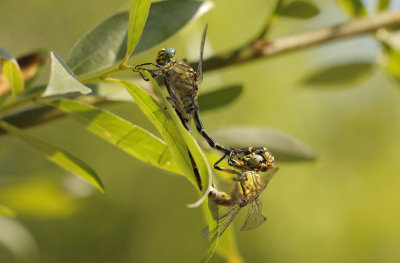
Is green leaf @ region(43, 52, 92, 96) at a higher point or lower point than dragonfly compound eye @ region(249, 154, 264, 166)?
higher

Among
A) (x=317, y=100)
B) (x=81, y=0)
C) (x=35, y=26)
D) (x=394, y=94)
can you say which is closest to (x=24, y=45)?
(x=35, y=26)

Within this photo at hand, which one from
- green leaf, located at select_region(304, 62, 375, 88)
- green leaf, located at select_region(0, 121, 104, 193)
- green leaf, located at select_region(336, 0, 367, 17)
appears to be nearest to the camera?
green leaf, located at select_region(0, 121, 104, 193)

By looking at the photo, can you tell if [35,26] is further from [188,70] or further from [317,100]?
[188,70]

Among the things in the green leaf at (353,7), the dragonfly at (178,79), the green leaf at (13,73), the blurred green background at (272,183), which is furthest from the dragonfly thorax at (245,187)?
the blurred green background at (272,183)

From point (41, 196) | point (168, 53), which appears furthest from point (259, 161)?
point (41, 196)

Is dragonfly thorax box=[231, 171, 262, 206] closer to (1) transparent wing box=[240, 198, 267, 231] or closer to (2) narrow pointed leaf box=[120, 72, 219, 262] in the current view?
(1) transparent wing box=[240, 198, 267, 231]

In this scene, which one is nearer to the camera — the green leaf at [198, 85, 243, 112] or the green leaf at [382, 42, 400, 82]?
the green leaf at [198, 85, 243, 112]

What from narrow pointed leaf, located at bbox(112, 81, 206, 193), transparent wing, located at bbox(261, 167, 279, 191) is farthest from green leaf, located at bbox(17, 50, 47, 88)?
transparent wing, located at bbox(261, 167, 279, 191)
